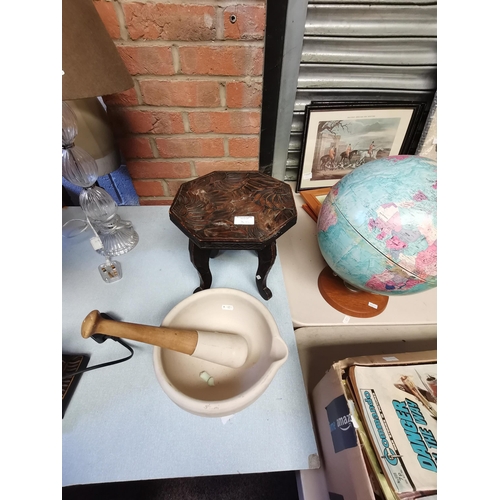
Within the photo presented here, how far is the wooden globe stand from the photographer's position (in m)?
0.71

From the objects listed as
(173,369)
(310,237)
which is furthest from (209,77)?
(173,369)

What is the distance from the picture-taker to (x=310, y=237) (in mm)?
919

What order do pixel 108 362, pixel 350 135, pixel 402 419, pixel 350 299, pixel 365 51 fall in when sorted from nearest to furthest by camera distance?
pixel 402 419 < pixel 108 362 < pixel 350 299 < pixel 365 51 < pixel 350 135

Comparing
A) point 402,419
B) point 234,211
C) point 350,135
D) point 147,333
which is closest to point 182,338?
point 147,333

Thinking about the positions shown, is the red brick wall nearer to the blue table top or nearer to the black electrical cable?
the blue table top

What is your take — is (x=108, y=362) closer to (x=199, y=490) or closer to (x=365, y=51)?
(x=199, y=490)

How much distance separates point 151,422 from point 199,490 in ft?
2.09

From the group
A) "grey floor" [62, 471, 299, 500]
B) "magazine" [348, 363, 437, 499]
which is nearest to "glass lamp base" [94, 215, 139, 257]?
"magazine" [348, 363, 437, 499]

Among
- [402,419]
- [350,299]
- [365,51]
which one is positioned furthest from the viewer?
[365,51]

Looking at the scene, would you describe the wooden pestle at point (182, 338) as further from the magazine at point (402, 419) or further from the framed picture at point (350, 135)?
the framed picture at point (350, 135)

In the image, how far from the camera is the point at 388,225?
51cm

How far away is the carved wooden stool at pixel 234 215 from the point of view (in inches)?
22.2

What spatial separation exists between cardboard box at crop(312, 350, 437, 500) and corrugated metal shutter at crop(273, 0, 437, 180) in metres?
0.78
